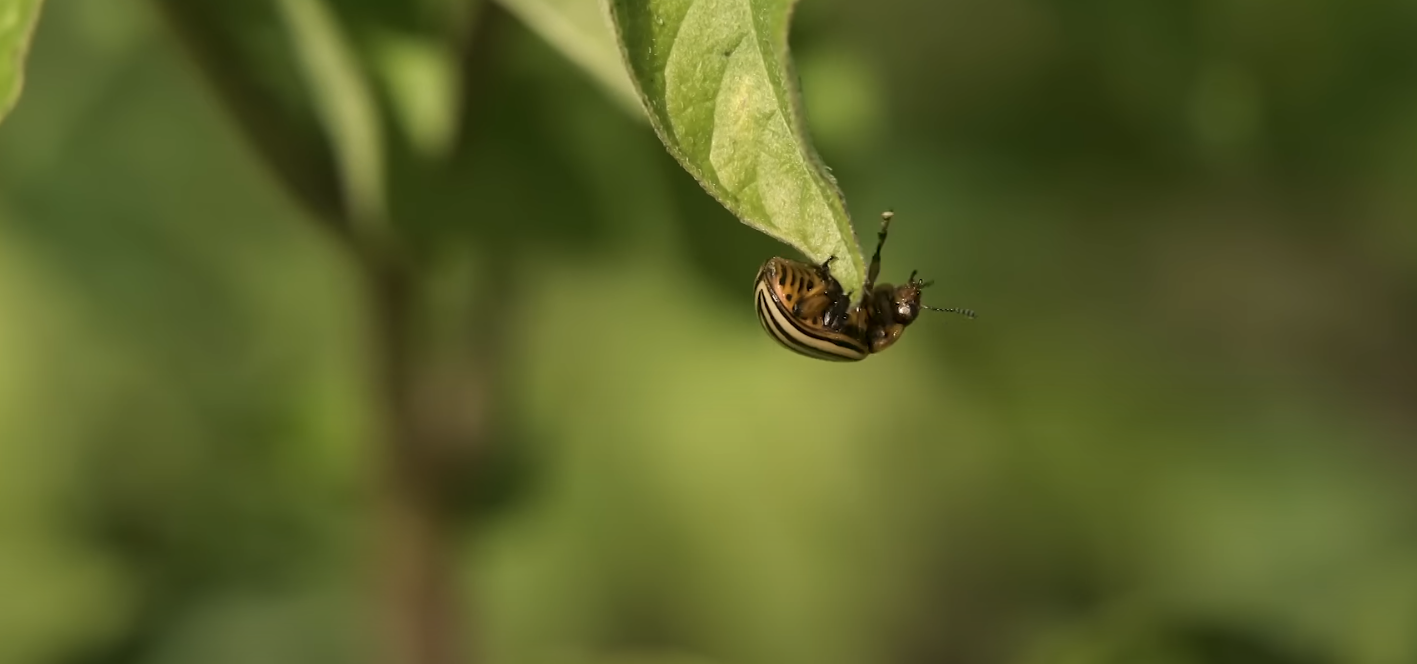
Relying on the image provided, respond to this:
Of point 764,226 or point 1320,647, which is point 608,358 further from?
point 764,226

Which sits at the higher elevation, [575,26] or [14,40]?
[575,26]

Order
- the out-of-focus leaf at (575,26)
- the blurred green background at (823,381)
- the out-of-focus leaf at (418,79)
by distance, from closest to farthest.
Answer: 1. the out-of-focus leaf at (575,26)
2. the out-of-focus leaf at (418,79)
3. the blurred green background at (823,381)

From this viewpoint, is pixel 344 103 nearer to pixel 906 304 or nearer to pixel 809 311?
pixel 809 311

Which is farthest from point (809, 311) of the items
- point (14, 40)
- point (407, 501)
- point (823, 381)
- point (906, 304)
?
point (823, 381)

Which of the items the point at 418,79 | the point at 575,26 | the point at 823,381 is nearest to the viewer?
the point at 575,26

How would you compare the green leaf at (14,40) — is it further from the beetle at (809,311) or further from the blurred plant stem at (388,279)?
the beetle at (809,311)

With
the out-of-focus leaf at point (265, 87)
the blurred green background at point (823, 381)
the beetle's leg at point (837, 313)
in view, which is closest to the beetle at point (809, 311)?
the beetle's leg at point (837, 313)

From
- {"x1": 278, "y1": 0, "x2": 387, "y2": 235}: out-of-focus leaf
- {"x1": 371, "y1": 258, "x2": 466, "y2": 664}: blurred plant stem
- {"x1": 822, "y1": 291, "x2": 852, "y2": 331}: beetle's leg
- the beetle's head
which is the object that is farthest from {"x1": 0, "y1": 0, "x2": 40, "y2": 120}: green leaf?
the beetle's head
